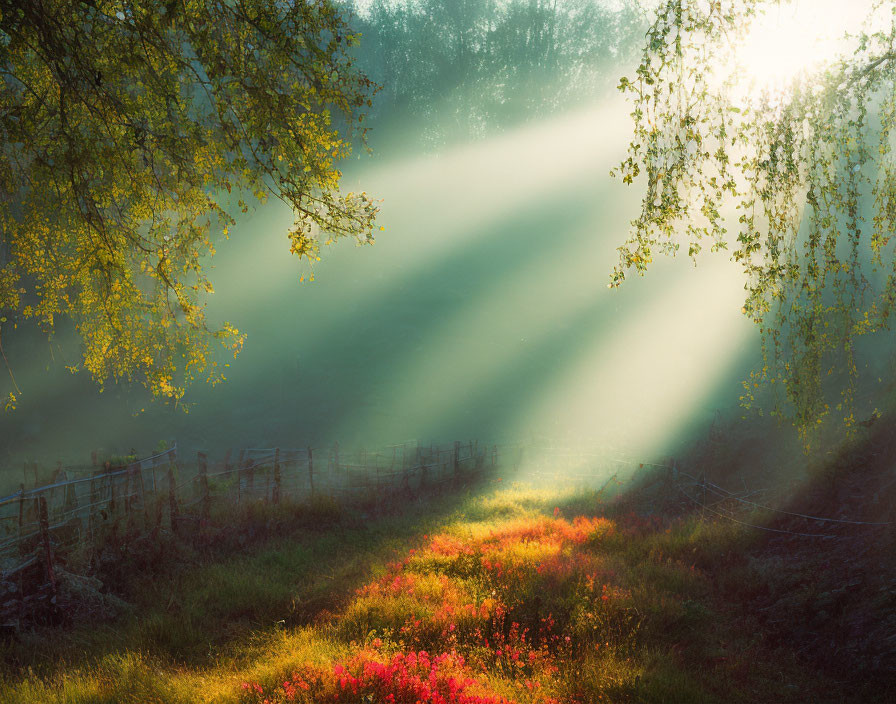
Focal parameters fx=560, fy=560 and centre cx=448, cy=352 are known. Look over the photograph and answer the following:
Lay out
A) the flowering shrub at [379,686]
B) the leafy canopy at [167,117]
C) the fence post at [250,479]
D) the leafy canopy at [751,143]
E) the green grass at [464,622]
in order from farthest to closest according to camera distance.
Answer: the fence post at [250,479] → the green grass at [464,622] → the flowering shrub at [379,686] → the leafy canopy at [167,117] → the leafy canopy at [751,143]

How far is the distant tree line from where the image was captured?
3966 cm

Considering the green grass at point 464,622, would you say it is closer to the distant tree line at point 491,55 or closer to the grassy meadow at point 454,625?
the grassy meadow at point 454,625

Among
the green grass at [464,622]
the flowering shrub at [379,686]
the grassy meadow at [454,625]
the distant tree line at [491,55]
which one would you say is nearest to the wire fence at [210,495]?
the grassy meadow at [454,625]

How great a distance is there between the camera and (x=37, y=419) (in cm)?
2741

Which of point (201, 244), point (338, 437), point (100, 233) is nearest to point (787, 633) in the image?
point (201, 244)

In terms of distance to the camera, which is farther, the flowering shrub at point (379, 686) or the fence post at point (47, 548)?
the fence post at point (47, 548)

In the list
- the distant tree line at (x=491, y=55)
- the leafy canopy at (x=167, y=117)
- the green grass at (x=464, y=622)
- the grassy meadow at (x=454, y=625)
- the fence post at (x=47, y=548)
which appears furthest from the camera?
the distant tree line at (x=491, y=55)

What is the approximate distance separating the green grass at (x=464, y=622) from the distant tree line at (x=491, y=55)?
36.2 meters

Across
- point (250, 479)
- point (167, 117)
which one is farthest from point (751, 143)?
point (250, 479)

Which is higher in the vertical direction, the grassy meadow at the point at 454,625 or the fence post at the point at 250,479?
the fence post at the point at 250,479

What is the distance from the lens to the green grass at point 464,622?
5621mm

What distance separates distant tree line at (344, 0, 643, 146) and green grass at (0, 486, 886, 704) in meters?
36.2

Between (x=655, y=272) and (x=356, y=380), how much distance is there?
76.1ft

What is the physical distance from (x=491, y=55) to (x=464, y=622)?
4146 centimetres
